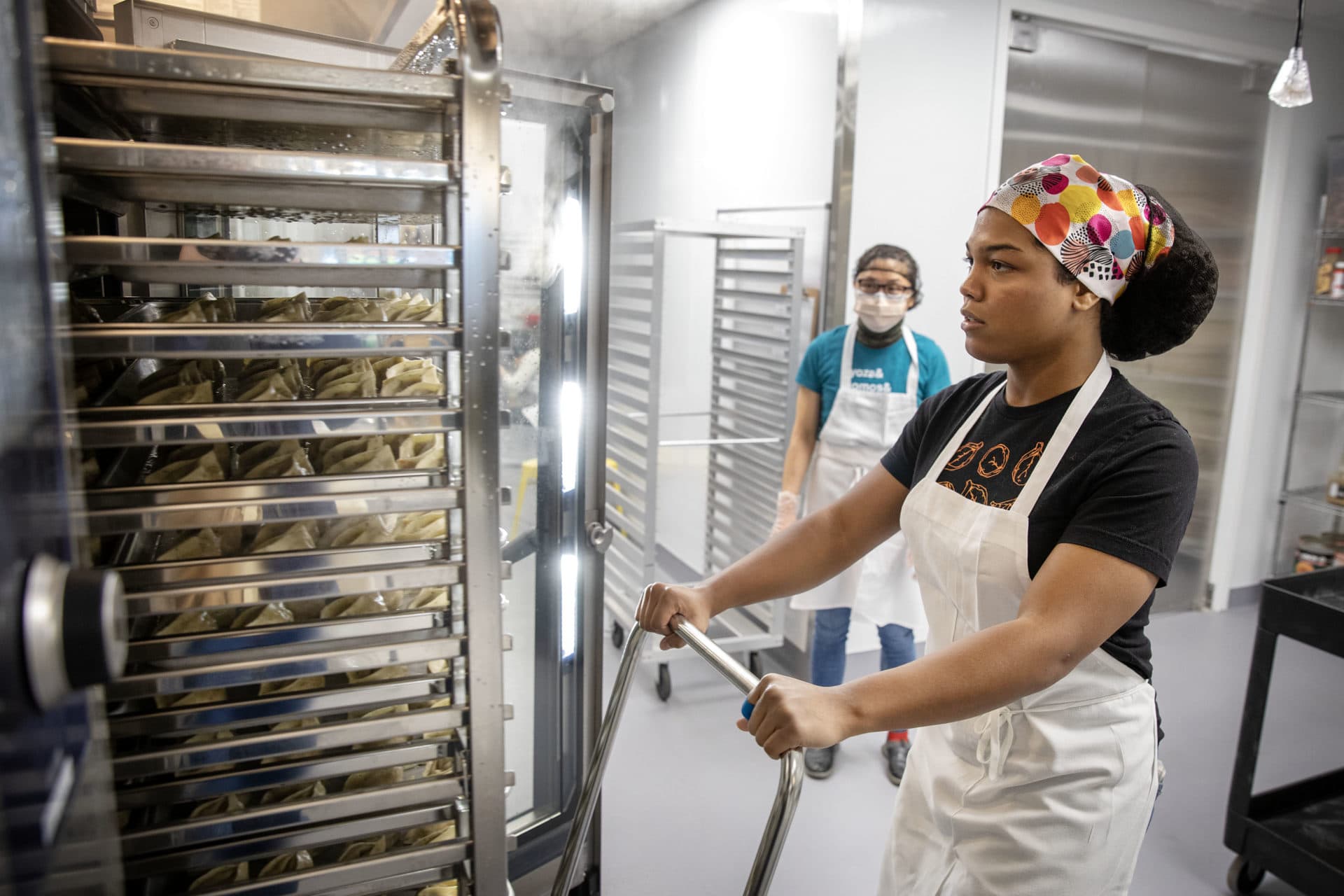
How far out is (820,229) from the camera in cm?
350

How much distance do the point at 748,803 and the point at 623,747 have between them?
529 millimetres

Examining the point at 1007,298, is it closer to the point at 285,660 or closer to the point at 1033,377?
the point at 1033,377

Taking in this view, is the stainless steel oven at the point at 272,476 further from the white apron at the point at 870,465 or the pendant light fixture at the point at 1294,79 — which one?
the pendant light fixture at the point at 1294,79

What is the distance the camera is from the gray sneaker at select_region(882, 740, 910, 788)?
9.71 ft

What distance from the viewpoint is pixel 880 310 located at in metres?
2.97

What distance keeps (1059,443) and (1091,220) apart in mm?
340

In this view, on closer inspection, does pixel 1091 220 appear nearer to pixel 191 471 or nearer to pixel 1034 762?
pixel 1034 762

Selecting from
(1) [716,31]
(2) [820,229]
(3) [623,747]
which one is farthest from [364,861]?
(1) [716,31]

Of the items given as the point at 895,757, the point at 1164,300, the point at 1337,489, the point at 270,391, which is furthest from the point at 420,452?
the point at 1337,489

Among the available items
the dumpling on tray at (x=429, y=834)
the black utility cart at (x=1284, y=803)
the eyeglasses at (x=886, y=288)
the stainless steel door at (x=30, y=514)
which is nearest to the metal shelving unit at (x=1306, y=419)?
the black utility cart at (x=1284, y=803)

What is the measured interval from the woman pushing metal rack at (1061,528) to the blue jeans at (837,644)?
1.63 meters

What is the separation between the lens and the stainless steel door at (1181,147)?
3754mm

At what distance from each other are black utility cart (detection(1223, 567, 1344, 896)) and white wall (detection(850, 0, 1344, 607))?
1590 millimetres

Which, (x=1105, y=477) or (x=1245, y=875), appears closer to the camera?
(x=1105, y=477)
